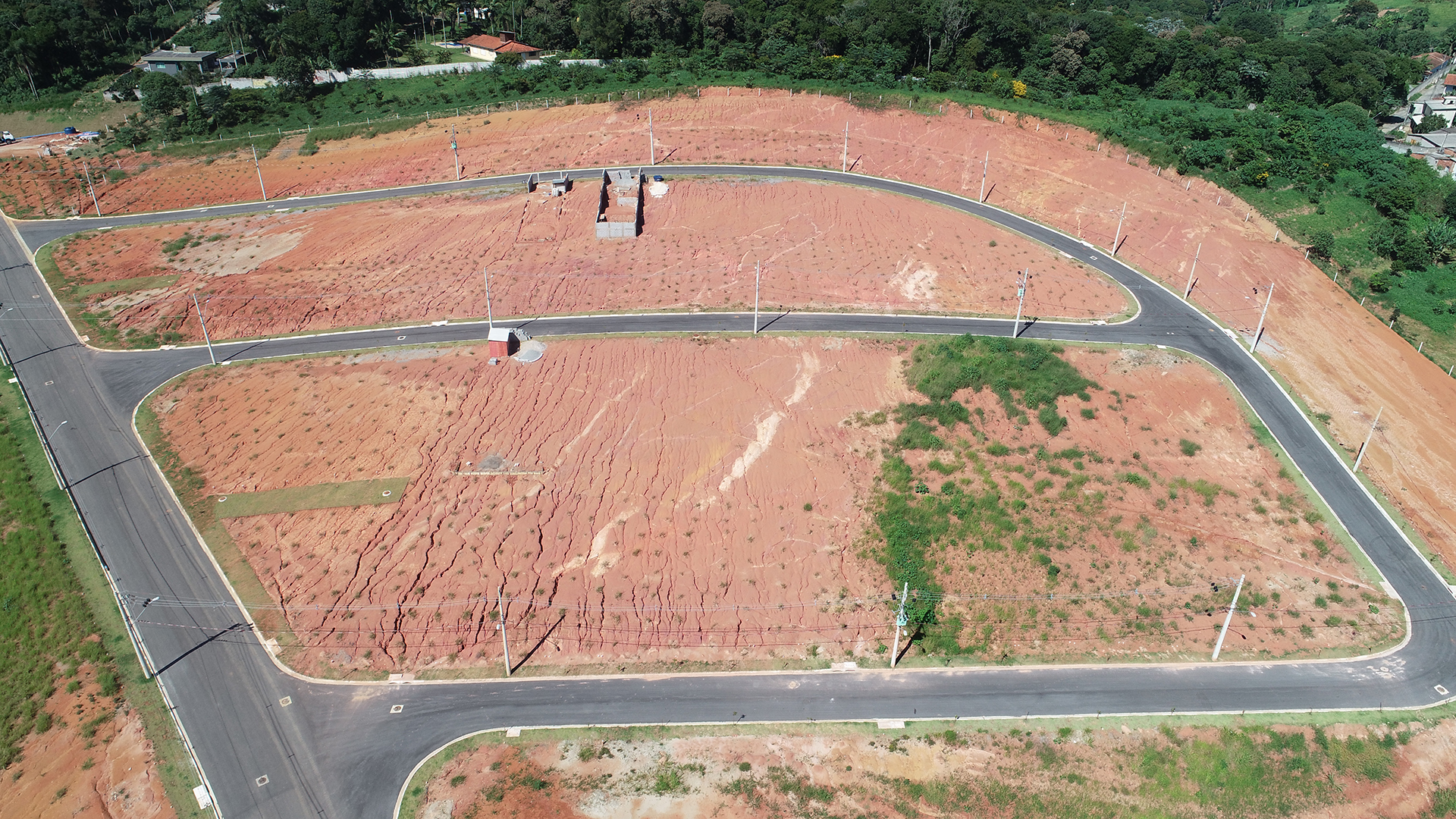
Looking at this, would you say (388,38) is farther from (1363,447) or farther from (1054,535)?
(1363,447)

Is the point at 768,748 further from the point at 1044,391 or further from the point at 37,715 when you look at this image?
the point at 37,715

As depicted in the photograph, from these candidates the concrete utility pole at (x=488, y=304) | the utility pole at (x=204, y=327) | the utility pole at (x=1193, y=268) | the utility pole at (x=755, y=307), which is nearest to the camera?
the utility pole at (x=755, y=307)

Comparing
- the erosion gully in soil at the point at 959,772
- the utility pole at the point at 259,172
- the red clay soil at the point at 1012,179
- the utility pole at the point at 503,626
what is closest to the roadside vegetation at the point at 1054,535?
the erosion gully in soil at the point at 959,772

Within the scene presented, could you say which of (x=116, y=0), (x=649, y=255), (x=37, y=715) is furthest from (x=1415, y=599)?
(x=116, y=0)

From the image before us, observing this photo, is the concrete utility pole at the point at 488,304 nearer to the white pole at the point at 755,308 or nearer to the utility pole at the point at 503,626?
the white pole at the point at 755,308

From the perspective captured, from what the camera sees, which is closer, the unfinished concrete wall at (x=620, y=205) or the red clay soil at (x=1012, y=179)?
the red clay soil at (x=1012, y=179)

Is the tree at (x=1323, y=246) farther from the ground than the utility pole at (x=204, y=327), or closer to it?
farther from the ground
